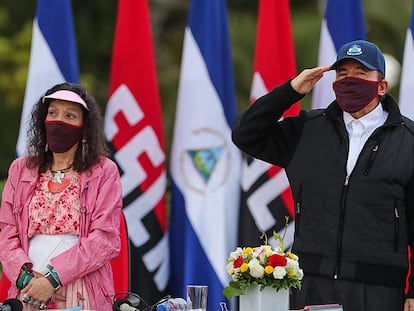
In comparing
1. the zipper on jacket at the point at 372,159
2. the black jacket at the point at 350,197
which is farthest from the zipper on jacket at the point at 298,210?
the zipper on jacket at the point at 372,159

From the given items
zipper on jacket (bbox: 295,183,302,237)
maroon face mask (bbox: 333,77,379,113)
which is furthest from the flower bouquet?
maroon face mask (bbox: 333,77,379,113)

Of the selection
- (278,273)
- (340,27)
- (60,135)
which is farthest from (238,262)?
(340,27)

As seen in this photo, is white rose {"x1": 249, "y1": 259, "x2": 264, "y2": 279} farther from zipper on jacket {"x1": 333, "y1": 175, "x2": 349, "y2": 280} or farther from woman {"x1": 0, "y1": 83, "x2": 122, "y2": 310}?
woman {"x1": 0, "y1": 83, "x2": 122, "y2": 310}

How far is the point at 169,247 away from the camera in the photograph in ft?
27.7

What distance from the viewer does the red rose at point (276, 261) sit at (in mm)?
4641

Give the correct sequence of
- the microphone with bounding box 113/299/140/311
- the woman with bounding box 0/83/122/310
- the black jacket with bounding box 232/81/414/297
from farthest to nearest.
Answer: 1. the woman with bounding box 0/83/122/310
2. the black jacket with bounding box 232/81/414/297
3. the microphone with bounding box 113/299/140/311

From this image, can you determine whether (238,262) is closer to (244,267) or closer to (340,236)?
(244,267)

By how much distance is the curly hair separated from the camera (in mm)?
5573

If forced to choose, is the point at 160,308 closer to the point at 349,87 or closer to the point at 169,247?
the point at 349,87

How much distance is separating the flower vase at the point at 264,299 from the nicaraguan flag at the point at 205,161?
336 centimetres

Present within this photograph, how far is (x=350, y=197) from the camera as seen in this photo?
5164 mm

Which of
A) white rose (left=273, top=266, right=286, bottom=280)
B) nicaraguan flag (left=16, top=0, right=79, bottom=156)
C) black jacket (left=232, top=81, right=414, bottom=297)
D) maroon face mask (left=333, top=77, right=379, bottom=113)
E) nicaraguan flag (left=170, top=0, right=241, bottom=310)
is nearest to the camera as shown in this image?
white rose (left=273, top=266, right=286, bottom=280)

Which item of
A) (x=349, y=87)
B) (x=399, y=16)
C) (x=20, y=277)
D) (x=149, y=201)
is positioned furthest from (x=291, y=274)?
(x=399, y=16)

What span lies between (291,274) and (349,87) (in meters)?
1.00
